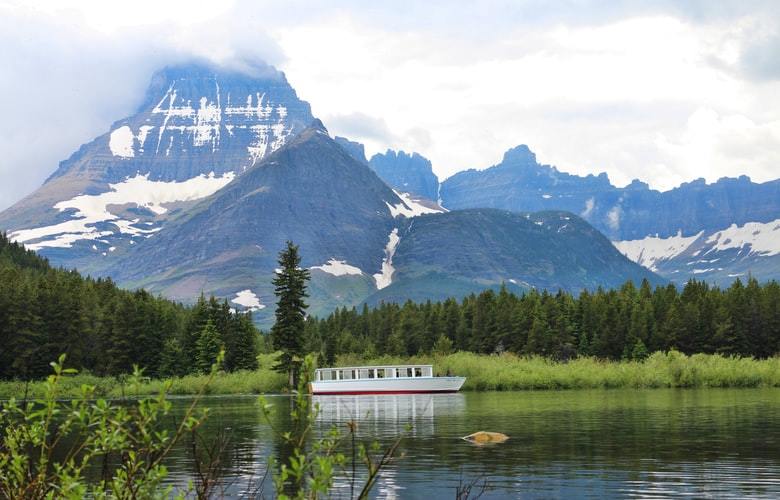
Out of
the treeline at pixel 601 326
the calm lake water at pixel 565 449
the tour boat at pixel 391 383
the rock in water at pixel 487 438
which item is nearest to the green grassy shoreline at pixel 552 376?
the tour boat at pixel 391 383

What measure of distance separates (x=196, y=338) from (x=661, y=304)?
66323mm

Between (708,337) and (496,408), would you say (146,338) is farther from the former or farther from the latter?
(708,337)

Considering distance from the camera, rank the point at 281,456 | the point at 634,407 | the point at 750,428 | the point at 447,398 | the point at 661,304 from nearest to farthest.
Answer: the point at 281,456, the point at 750,428, the point at 634,407, the point at 447,398, the point at 661,304

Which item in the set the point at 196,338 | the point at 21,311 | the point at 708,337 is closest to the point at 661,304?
the point at 708,337

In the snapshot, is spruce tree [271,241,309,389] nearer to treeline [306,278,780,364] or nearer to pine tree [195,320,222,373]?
pine tree [195,320,222,373]

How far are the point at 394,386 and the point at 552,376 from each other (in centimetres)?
1839

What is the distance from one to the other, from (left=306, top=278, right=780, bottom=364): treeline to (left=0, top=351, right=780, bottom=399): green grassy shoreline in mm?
13756

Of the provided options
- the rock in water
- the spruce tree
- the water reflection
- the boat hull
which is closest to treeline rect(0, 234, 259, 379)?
the spruce tree

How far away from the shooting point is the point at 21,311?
11806 cm

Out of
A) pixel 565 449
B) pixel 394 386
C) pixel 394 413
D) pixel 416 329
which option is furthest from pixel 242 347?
pixel 565 449

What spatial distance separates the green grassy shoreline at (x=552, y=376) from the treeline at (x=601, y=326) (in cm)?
1376

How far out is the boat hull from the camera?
116 m

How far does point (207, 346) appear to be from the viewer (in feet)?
413

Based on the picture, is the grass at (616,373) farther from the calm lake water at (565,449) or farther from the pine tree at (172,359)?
the pine tree at (172,359)
